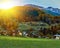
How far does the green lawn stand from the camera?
4.57 metres

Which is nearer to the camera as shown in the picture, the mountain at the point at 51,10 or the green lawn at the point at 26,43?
the green lawn at the point at 26,43

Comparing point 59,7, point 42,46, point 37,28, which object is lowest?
point 42,46

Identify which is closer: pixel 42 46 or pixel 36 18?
pixel 42 46

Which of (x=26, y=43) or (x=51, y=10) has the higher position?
(x=51, y=10)

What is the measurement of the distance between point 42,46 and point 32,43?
0.71ft

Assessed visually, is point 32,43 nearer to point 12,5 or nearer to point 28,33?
point 28,33

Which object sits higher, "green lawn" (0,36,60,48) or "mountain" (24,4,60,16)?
"mountain" (24,4,60,16)

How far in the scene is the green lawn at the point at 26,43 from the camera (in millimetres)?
4574

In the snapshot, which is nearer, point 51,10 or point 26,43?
point 26,43

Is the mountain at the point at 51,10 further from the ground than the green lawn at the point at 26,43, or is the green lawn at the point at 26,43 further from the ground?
the mountain at the point at 51,10

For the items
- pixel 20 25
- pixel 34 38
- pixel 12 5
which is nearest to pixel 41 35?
pixel 34 38

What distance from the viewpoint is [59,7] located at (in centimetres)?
495

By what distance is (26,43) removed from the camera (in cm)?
468

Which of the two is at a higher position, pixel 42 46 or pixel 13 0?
pixel 13 0
